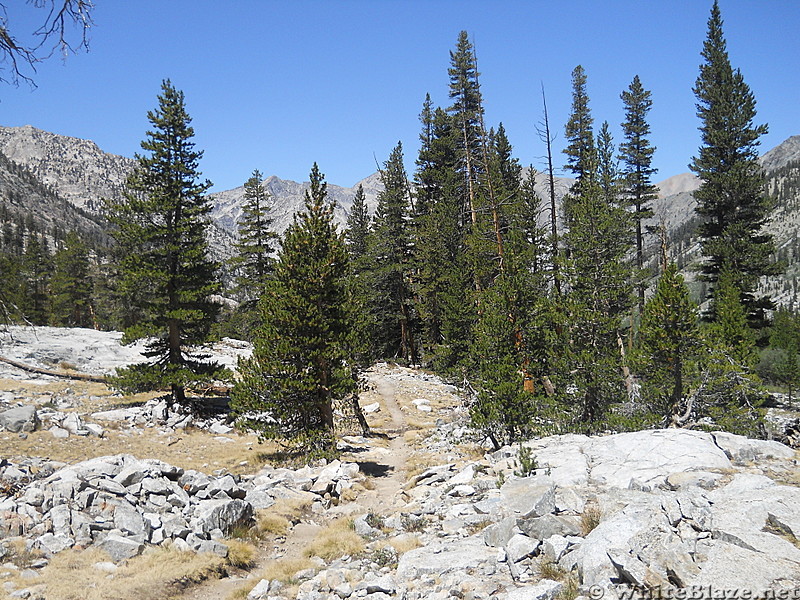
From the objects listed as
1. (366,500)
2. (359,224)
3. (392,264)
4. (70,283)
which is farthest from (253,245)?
(70,283)

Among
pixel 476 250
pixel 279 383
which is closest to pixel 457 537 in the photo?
pixel 279 383

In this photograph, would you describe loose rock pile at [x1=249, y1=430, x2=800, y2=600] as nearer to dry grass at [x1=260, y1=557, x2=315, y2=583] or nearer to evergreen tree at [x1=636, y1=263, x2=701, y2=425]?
dry grass at [x1=260, y1=557, x2=315, y2=583]

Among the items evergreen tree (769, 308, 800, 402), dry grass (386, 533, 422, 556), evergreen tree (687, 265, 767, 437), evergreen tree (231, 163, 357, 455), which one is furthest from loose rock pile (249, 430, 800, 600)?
evergreen tree (769, 308, 800, 402)

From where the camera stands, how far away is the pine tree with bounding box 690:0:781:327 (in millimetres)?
28609

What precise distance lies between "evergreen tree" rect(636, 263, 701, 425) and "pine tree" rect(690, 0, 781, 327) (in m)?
17.7

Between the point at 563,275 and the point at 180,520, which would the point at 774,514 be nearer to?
the point at 180,520

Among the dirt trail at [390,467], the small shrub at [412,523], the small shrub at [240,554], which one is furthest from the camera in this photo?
the dirt trail at [390,467]

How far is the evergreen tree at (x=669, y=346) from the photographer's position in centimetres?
1422

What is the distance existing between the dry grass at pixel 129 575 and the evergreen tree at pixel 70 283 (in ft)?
188

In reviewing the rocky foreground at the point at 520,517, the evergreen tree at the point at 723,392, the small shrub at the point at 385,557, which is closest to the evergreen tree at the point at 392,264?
the evergreen tree at the point at 723,392

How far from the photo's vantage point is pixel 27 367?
27.9 m

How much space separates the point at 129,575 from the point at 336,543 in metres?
3.71

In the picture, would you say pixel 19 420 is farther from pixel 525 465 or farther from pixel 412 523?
pixel 525 465

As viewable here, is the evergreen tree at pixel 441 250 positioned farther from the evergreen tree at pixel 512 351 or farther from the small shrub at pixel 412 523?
the small shrub at pixel 412 523
